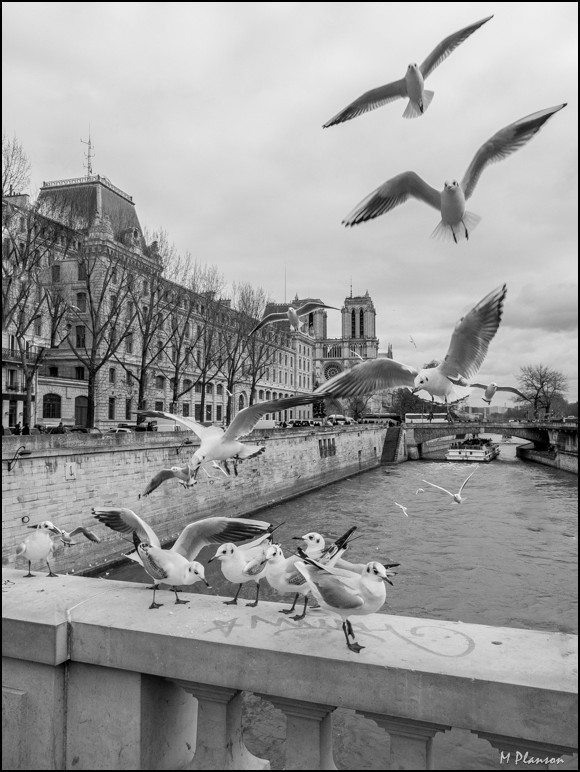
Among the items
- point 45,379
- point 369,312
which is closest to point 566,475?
point 45,379

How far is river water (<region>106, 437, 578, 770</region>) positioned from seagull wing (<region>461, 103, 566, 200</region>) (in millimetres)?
2886

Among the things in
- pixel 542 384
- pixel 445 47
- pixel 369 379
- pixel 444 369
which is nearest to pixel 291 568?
pixel 369 379

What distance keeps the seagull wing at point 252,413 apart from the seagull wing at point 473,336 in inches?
22.8

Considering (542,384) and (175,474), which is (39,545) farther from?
(542,384)

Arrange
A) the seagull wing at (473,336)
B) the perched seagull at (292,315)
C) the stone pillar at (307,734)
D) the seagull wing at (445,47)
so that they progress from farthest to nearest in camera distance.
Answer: the perched seagull at (292,315) → the stone pillar at (307,734) → the seagull wing at (445,47) → the seagull wing at (473,336)

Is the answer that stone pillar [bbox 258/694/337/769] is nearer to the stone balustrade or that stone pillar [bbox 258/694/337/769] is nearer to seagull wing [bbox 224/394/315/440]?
the stone balustrade

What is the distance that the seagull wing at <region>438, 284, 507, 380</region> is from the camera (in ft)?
6.31

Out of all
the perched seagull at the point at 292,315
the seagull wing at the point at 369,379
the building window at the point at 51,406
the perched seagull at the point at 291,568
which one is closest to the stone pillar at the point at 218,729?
the perched seagull at the point at 291,568

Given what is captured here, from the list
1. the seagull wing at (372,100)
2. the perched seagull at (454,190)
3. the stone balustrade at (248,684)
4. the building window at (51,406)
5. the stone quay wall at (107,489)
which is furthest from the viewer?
the building window at (51,406)

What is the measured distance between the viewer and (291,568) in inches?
128

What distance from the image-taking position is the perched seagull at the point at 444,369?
1.96 meters

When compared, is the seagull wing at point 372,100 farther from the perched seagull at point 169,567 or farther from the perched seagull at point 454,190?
the perched seagull at point 169,567

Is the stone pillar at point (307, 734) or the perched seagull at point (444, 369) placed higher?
the perched seagull at point (444, 369)

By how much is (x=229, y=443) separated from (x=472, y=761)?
446 cm
